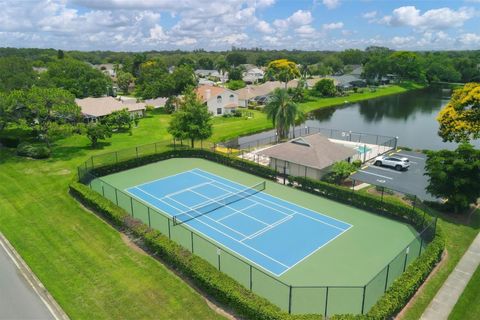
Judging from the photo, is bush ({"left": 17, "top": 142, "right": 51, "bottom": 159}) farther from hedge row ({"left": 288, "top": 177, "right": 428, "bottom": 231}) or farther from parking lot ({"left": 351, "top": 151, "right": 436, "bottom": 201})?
parking lot ({"left": 351, "top": 151, "right": 436, "bottom": 201})

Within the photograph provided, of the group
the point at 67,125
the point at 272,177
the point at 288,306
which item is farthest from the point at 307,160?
the point at 67,125

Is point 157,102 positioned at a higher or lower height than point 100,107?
lower

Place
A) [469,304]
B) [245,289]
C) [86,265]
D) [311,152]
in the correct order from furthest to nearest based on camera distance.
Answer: [311,152], [86,265], [469,304], [245,289]

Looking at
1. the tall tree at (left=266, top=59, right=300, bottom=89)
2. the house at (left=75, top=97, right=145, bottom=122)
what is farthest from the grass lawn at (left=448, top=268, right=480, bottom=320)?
the tall tree at (left=266, top=59, right=300, bottom=89)

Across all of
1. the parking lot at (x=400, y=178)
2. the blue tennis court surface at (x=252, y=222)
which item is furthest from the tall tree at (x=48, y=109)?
the parking lot at (x=400, y=178)

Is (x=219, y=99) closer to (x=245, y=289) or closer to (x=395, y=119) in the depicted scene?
(x=395, y=119)

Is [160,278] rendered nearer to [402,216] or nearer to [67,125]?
[402,216]

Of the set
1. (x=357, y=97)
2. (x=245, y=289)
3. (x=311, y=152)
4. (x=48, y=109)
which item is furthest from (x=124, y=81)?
(x=245, y=289)
